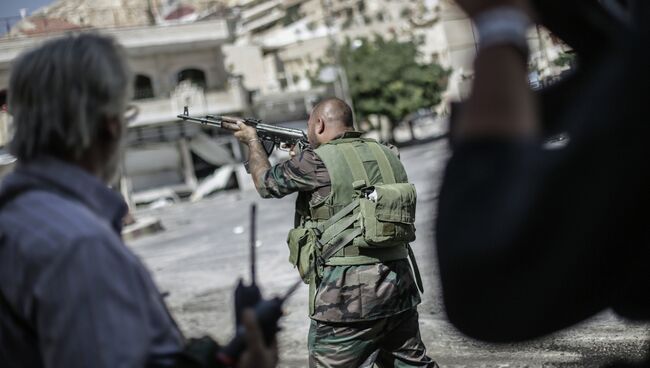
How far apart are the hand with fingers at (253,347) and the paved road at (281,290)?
341 mm

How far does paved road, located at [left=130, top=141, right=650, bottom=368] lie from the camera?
463cm

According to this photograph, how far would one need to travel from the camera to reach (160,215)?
968 inches

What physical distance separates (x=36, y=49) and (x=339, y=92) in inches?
1393

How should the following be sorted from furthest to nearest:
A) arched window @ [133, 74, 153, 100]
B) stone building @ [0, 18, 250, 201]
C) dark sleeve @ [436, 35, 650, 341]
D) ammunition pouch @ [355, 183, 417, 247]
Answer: arched window @ [133, 74, 153, 100]
stone building @ [0, 18, 250, 201]
ammunition pouch @ [355, 183, 417, 247]
dark sleeve @ [436, 35, 650, 341]

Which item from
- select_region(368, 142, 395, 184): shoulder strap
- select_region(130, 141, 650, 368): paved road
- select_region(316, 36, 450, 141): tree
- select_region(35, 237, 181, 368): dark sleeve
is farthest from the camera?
select_region(316, 36, 450, 141): tree

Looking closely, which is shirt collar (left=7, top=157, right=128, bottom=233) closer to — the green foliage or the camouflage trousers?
the camouflage trousers

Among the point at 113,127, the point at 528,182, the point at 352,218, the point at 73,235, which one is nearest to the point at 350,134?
the point at 352,218

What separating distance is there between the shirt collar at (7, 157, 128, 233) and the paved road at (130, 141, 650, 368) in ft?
2.02

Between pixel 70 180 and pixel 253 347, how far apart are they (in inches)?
17.9

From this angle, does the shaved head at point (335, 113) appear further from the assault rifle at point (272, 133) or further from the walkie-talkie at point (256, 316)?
the walkie-talkie at point (256, 316)

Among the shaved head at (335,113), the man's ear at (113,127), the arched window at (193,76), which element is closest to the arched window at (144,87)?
the arched window at (193,76)

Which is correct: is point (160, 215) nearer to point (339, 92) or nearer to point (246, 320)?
point (339, 92)

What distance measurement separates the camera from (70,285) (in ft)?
4.33

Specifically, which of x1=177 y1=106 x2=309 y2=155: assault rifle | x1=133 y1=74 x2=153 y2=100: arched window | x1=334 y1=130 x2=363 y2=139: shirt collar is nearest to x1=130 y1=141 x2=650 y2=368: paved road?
x1=334 y1=130 x2=363 y2=139: shirt collar
